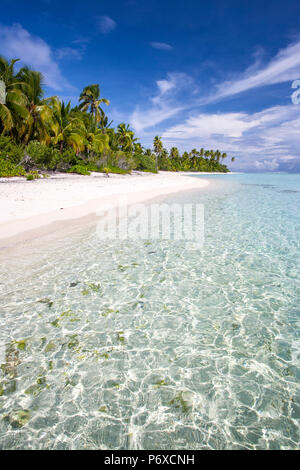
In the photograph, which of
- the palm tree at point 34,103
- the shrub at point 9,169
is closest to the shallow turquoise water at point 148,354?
the shrub at point 9,169

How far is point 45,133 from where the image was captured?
2334cm

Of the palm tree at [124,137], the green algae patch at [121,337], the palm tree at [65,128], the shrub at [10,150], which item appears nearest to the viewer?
the green algae patch at [121,337]

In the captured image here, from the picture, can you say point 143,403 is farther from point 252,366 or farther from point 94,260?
point 94,260

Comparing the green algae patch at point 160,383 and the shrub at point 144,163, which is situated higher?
the shrub at point 144,163

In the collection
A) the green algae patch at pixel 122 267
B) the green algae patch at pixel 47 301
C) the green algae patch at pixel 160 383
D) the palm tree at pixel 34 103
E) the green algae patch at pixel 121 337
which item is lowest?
the green algae patch at pixel 160 383

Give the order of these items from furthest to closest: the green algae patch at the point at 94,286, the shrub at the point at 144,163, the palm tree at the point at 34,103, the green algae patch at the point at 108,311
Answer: the shrub at the point at 144,163 < the palm tree at the point at 34,103 < the green algae patch at the point at 94,286 < the green algae patch at the point at 108,311

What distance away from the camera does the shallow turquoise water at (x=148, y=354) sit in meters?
2.43

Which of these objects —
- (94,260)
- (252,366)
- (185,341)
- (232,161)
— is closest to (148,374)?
(185,341)

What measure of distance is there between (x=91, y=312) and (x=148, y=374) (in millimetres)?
1632

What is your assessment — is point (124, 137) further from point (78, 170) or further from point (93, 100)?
point (78, 170)

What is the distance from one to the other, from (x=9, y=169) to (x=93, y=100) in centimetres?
2511

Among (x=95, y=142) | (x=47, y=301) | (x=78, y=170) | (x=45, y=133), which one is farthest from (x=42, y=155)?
(x=47, y=301)

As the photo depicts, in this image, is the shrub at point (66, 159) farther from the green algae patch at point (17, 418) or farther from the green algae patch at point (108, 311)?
the green algae patch at point (17, 418)
